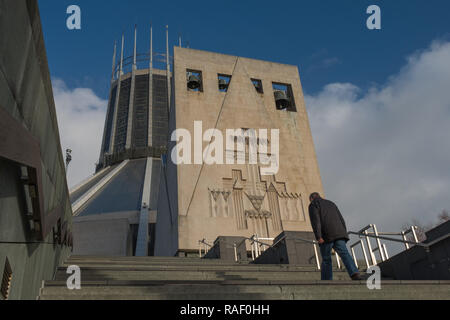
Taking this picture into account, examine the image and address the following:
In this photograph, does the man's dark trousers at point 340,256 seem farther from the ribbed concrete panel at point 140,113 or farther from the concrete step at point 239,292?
the ribbed concrete panel at point 140,113

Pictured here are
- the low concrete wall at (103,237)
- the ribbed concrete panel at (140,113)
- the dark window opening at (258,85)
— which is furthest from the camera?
the ribbed concrete panel at (140,113)

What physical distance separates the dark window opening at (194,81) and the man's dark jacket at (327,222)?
9.86 meters

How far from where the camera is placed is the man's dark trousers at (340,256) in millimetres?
4152

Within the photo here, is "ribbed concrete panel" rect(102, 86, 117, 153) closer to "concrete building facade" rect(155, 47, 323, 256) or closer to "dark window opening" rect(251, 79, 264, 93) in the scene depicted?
"concrete building facade" rect(155, 47, 323, 256)

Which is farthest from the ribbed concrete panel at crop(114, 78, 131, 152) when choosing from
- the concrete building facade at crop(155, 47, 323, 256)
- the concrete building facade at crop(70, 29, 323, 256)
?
the concrete building facade at crop(155, 47, 323, 256)

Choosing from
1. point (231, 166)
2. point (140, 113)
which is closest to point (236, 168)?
point (231, 166)

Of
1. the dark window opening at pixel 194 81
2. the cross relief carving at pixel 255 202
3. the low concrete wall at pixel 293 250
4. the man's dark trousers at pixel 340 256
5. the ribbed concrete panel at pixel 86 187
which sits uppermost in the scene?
the ribbed concrete panel at pixel 86 187

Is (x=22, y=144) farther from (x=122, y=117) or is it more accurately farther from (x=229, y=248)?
(x=122, y=117)

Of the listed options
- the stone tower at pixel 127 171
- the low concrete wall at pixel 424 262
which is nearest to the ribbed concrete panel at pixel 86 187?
the stone tower at pixel 127 171

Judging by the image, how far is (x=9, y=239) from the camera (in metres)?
2.50

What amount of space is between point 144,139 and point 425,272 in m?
35.6

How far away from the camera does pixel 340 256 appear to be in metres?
4.22

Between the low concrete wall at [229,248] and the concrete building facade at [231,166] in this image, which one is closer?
the low concrete wall at [229,248]

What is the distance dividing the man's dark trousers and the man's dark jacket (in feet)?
0.23
